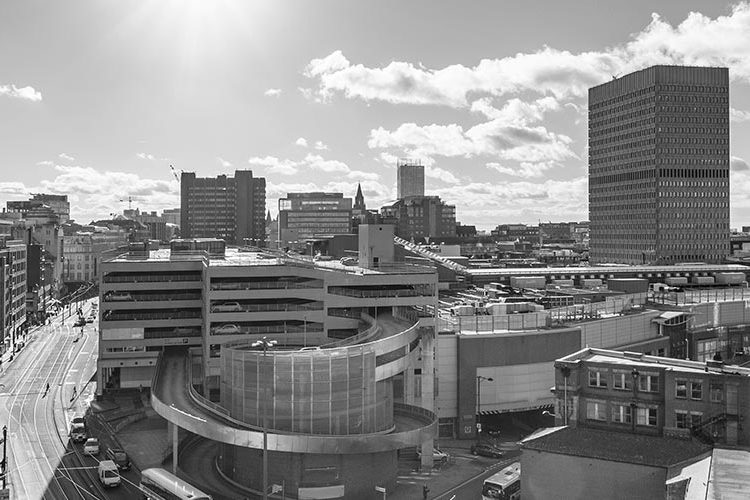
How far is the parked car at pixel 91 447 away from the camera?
244 ft

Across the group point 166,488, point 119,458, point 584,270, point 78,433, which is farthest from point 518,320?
point 584,270

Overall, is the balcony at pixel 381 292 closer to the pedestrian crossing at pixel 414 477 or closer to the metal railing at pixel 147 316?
the metal railing at pixel 147 316

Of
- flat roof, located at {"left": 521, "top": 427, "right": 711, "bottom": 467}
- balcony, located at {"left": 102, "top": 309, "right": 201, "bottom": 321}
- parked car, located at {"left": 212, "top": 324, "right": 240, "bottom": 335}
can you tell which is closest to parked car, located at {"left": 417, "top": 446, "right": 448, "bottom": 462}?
flat roof, located at {"left": 521, "top": 427, "right": 711, "bottom": 467}

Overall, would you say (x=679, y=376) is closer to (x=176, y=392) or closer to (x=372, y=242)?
(x=176, y=392)

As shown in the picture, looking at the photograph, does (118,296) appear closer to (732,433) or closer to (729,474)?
(732,433)

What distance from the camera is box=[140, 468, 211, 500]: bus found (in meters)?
52.8

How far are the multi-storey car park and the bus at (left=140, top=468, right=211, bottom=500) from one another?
569cm

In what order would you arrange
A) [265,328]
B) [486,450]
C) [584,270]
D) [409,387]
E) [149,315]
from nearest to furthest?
1. [486,450]
2. [409,387]
3. [265,328]
4. [149,315]
5. [584,270]

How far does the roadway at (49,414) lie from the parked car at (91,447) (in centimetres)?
70

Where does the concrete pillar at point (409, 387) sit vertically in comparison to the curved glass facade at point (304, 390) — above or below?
below

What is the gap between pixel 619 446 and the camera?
52.9 meters

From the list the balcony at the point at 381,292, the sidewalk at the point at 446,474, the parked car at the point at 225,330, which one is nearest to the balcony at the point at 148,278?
the parked car at the point at 225,330

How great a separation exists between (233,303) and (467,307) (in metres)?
30.6

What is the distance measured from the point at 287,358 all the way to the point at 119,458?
22838mm
